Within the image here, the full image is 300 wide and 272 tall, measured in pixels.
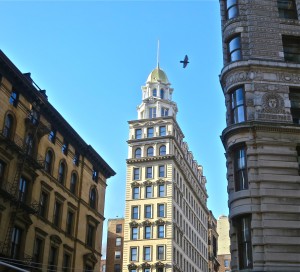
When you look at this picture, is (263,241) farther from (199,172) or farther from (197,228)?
(199,172)

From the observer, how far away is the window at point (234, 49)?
3444 centimetres

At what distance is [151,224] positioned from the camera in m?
92.1

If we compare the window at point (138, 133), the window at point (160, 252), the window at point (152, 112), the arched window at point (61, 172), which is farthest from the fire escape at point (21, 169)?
the window at point (152, 112)

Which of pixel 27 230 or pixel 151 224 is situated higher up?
pixel 151 224

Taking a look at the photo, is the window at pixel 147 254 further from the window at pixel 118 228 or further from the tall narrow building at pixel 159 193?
the window at pixel 118 228

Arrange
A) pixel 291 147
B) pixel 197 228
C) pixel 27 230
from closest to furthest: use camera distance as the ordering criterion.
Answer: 1. pixel 291 147
2. pixel 27 230
3. pixel 197 228

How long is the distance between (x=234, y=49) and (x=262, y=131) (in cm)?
705

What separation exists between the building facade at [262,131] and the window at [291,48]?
0.07m

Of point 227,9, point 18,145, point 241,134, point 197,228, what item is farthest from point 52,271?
point 197,228

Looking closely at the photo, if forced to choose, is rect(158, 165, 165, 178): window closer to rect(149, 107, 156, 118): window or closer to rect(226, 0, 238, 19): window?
rect(149, 107, 156, 118): window

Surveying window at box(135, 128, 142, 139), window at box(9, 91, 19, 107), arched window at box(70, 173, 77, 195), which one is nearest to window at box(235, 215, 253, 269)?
window at box(9, 91, 19, 107)

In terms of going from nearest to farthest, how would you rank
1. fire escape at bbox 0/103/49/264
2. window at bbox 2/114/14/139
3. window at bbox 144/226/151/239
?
1. fire escape at bbox 0/103/49/264
2. window at bbox 2/114/14/139
3. window at bbox 144/226/151/239

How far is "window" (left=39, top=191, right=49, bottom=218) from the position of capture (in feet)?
143

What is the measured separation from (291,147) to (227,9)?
12.1m
